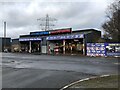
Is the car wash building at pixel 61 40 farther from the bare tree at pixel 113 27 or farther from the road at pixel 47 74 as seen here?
the road at pixel 47 74

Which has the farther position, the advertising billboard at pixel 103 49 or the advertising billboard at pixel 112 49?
the advertising billboard at pixel 103 49

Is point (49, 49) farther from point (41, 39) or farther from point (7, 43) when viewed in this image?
point (7, 43)

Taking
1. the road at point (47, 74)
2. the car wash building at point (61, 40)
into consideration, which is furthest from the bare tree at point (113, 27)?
the road at point (47, 74)

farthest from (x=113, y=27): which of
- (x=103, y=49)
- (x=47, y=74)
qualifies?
(x=47, y=74)

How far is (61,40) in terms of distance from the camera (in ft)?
220

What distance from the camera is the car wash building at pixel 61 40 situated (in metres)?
60.4

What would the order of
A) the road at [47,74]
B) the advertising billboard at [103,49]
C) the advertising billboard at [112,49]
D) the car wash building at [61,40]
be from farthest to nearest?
the car wash building at [61,40] < the advertising billboard at [103,49] < the advertising billboard at [112,49] < the road at [47,74]

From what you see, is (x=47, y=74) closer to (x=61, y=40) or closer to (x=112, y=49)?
(x=112, y=49)

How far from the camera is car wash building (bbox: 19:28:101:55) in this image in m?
60.4

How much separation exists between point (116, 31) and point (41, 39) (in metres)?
21.3

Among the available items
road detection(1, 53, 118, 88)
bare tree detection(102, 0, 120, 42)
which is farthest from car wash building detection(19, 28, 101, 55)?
road detection(1, 53, 118, 88)

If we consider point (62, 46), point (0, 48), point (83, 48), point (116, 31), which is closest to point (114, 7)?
point (116, 31)

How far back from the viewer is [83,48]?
5903 cm

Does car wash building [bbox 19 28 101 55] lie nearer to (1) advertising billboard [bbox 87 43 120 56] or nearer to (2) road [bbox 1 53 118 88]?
(1) advertising billboard [bbox 87 43 120 56]
